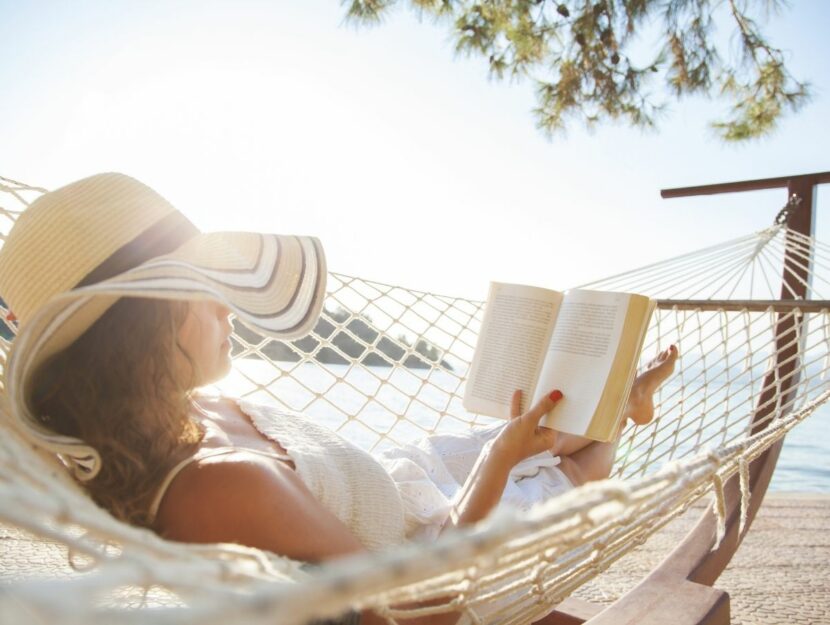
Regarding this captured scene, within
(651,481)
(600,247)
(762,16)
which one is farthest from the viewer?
(600,247)

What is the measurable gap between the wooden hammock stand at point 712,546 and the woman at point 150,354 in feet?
1.01

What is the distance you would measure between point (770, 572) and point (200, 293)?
7.12ft

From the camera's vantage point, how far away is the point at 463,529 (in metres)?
0.92

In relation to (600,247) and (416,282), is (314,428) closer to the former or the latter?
(416,282)

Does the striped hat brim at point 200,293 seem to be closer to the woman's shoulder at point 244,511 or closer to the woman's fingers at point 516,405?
the woman's shoulder at point 244,511

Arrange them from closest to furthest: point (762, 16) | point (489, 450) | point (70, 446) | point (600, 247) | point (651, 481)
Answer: point (651, 481)
point (70, 446)
point (489, 450)
point (762, 16)
point (600, 247)

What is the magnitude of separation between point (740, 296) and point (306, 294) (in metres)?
1.47

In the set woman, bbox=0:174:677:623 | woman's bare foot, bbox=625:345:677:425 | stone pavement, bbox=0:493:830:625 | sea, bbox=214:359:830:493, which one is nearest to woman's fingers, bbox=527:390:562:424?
woman, bbox=0:174:677:623

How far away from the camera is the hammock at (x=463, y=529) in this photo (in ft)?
0.84

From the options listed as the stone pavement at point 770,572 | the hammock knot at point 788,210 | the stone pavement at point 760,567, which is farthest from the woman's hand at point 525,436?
the hammock knot at point 788,210

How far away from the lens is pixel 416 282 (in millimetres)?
1935

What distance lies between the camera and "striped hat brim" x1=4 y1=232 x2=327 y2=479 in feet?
2.26

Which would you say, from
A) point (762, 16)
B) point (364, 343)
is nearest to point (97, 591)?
point (364, 343)

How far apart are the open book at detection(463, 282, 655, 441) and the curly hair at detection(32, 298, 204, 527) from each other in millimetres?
505
